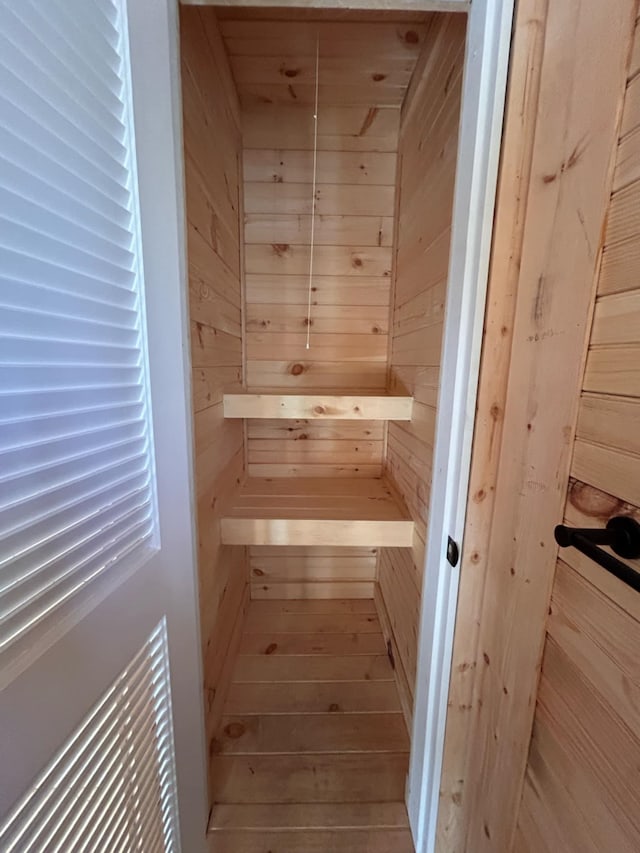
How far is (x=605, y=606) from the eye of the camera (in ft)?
1.56

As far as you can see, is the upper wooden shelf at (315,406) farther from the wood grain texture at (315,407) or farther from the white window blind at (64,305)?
the white window blind at (64,305)

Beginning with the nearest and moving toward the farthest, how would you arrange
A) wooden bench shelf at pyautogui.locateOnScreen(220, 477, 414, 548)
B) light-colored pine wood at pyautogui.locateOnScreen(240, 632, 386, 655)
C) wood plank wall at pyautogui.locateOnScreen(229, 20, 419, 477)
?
wooden bench shelf at pyautogui.locateOnScreen(220, 477, 414, 548)
wood plank wall at pyautogui.locateOnScreen(229, 20, 419, 477)
light-colored pine wood at pyautogui.locateOnScreen(240, 632, 386, 655)

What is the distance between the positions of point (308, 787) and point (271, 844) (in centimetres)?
17

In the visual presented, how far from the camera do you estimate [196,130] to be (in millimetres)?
1012

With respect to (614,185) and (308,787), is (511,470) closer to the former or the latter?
(614,185)

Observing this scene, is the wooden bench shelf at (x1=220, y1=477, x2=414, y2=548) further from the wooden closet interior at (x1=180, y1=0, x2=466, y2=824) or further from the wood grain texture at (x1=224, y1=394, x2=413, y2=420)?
the wood grain texture at (x1=224, y1=394, x2=413, y2=420)

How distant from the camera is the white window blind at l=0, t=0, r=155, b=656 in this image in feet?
1.47

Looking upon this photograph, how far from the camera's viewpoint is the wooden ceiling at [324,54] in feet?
4.02

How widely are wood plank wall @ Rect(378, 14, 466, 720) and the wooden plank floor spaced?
0.59 feet

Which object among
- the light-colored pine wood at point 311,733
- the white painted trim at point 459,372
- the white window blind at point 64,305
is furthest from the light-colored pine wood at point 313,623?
the white window blind at point 64,305

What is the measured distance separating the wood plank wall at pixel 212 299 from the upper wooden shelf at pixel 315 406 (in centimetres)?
8

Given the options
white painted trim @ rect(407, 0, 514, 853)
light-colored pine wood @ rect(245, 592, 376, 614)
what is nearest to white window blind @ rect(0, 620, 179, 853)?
white painted trim @ rect(407, 0, 514, 853)

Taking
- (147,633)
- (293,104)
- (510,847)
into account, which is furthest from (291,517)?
(293,104)

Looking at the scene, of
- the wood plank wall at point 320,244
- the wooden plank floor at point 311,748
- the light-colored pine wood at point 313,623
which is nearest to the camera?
the wooden plank floor at point 311,748
